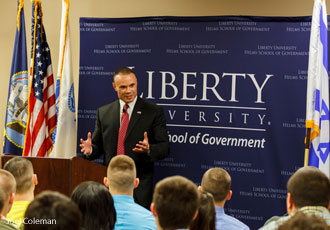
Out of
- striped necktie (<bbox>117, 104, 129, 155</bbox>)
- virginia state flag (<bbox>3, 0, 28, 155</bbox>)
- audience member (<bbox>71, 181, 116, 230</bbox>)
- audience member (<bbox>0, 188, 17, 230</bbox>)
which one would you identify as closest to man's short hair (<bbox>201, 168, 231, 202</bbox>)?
audience member (<bbox>71, 181, 116, 230</bbox>)

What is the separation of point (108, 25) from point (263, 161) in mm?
2057

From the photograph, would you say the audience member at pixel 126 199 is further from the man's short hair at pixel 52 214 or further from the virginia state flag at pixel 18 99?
the virginia state flag at pixel 18 99

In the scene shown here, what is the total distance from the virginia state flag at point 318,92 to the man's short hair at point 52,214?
122 inches

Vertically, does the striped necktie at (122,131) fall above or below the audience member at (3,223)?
above

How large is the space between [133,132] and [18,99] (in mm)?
1281

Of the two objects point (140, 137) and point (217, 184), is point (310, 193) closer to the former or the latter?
point (217, 184)

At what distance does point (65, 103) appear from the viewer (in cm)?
526

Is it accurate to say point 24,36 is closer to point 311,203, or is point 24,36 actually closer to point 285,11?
point 285,11

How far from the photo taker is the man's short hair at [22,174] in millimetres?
3131

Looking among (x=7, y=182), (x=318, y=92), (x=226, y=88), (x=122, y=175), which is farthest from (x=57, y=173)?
(x=318, y=92)

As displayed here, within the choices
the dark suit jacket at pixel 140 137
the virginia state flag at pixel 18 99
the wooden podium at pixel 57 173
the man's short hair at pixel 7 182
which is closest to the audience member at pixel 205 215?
the man's short hair at pixel 7 182

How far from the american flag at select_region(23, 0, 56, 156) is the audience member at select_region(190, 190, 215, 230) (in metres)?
3.03

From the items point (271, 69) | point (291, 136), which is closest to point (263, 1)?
point (271, 69)

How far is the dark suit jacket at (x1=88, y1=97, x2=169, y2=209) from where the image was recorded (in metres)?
4.86
